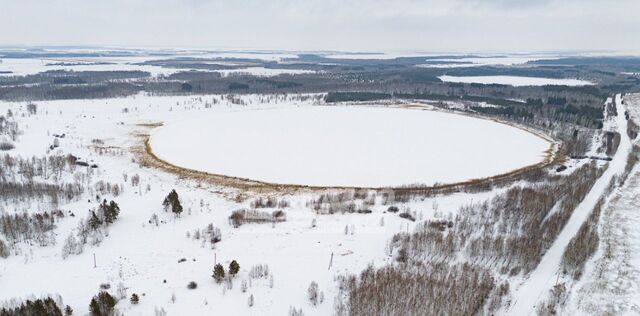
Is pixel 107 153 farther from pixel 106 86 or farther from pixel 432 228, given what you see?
pixel 106 86

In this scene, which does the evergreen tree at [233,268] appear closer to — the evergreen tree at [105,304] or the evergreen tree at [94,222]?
the evergreen tree at [105,304]

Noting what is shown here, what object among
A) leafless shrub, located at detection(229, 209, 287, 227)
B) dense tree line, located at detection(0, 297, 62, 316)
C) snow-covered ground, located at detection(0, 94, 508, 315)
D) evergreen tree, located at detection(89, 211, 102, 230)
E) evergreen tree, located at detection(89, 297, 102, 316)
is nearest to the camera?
dense tree line, located at detection(0, 297, 62, 316)

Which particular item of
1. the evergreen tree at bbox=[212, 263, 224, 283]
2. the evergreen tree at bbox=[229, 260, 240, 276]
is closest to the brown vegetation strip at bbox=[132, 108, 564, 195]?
the evergreen tree at bbox=[229, 260, 240, 276]

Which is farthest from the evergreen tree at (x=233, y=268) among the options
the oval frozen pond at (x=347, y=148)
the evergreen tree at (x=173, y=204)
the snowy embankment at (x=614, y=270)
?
the oval frozen pond at (x=347, y=148)

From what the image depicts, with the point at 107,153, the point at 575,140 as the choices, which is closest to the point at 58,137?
the point at 107,153

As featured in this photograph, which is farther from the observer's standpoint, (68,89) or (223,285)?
(68,89)

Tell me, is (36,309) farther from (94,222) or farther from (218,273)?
(94,222)

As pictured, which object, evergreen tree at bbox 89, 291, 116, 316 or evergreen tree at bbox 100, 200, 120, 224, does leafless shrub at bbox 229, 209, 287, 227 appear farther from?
evergreen tree at bbox 89, 291, 116, 316
